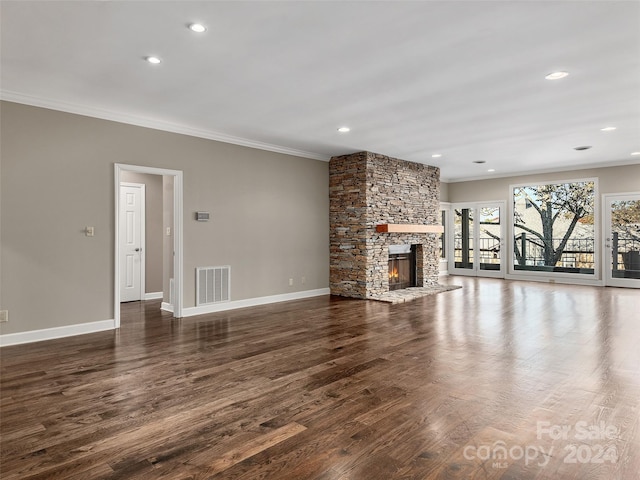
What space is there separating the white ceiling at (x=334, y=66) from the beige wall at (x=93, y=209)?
1.02 ft

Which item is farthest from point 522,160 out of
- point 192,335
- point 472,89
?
point 192,335

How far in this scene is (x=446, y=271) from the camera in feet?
38.1

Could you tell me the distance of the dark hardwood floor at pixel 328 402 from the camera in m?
2.05

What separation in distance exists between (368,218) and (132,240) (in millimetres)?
4432

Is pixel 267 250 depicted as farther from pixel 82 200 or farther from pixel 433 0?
pixel 433 0

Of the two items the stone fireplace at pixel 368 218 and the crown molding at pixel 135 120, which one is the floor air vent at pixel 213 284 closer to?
the crown molding at pixel 135 120

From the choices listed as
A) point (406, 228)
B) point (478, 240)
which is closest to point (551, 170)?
point (478, 240)

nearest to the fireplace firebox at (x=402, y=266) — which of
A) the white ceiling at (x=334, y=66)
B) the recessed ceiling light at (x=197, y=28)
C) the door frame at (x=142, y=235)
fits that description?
the white ceiling at (x=334, y=66)

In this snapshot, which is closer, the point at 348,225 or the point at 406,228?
the point at 348,225

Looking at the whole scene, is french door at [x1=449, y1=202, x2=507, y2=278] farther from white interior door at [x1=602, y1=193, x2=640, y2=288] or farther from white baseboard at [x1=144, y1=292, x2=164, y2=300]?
white baseboard at [x1=144, y1=292, x2=164, y2=300]

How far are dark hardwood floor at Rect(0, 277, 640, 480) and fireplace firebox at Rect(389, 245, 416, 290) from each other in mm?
3119

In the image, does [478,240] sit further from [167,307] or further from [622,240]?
[167,307]

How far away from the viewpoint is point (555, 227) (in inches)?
384

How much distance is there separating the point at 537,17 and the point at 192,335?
181 inches
